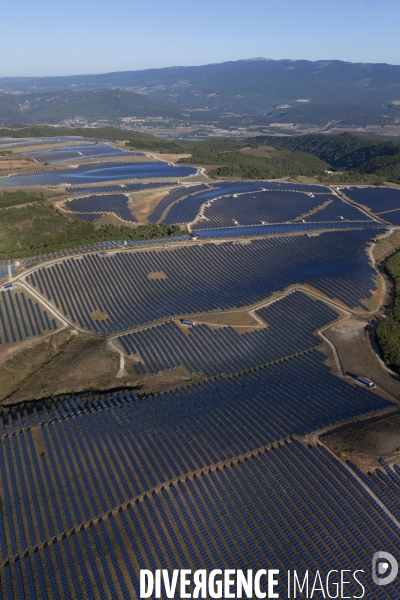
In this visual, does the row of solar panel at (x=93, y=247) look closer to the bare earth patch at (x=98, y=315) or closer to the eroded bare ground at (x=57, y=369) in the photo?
the bare earth patch at (x=98, y=315)

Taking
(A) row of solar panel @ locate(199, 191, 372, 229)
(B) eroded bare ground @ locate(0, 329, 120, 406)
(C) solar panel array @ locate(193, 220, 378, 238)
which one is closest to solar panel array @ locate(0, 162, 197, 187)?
(A) row of solar panel @ locate(199, 191, 372, 229)

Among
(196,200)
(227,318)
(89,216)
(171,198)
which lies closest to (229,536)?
(227,318)

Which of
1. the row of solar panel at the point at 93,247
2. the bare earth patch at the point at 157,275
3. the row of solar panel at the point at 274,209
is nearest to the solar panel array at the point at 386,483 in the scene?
the bare earth patch at the point at 157,275

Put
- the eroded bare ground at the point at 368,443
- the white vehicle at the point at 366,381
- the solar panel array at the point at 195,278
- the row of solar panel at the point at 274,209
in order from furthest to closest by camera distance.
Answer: the row of solar panel at the point at 274,209 < the solar panel array at the point at 195,278 < the white vehicle at the point at 366,381 < the eroded bare ground at the point at 368,443

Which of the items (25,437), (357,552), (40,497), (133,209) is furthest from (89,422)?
(133,209)

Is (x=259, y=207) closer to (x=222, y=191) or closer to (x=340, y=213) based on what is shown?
(x=222, y=191)

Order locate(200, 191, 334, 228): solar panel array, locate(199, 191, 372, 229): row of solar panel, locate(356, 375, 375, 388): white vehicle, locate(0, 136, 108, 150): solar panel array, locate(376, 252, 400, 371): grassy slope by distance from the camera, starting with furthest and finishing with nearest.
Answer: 1. locate(0, 136, 108, 150): solar panel array
2. locate(199, 191, 372, 229): row of solar panel
3. locate(200, 191, 334, 228): solar panel array
4. locate(376, 252, 400, 371): grassy slope
5. locate(356, 375, 375, 388): white vehicle

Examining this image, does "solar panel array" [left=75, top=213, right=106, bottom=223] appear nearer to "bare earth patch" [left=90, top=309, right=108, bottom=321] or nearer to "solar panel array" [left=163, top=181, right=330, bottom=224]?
"solar panel array" [left=163, top=181, right=330, bottom=224]
